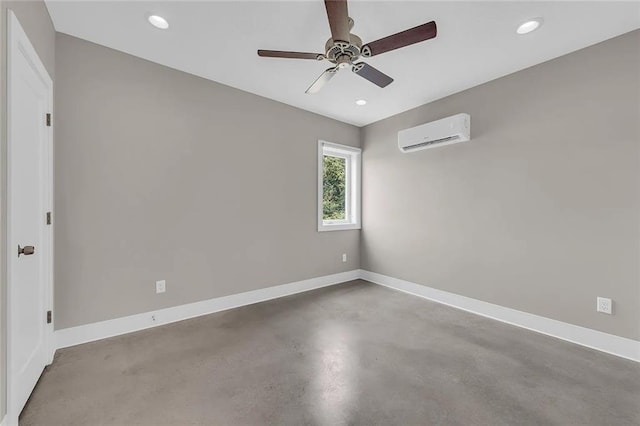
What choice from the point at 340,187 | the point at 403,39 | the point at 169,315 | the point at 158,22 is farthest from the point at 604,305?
the point at 158,22

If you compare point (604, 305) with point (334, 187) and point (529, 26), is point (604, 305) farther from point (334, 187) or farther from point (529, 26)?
point (334, 187)

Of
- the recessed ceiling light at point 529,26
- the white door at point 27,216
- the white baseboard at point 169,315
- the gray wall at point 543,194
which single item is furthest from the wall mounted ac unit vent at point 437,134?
the white door at point 27,216

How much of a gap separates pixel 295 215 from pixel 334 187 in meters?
1.03

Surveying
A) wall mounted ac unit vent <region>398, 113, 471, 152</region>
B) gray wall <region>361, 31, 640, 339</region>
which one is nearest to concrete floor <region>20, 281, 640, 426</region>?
gray wall <region>361, 31, 640, 339</region>

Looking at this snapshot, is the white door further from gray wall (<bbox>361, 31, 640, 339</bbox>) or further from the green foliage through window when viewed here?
gray wall (<bbox>361, 31, 640, 339</bbox>)

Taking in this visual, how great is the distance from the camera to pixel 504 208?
292cm

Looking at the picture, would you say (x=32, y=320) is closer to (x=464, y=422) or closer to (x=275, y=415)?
(x=275, y=415)

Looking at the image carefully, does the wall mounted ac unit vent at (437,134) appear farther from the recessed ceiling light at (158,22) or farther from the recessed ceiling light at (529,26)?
the recessed ceiling light at (158,22)

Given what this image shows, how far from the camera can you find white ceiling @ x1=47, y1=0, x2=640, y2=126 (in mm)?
1944

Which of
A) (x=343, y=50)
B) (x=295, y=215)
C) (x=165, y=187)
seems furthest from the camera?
(x=295, y=215)

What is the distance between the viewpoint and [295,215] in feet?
12.5

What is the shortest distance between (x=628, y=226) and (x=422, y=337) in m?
1.91

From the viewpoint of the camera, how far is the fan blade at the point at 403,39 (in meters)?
1.64

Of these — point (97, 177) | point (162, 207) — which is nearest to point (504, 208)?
point (162, 207)
